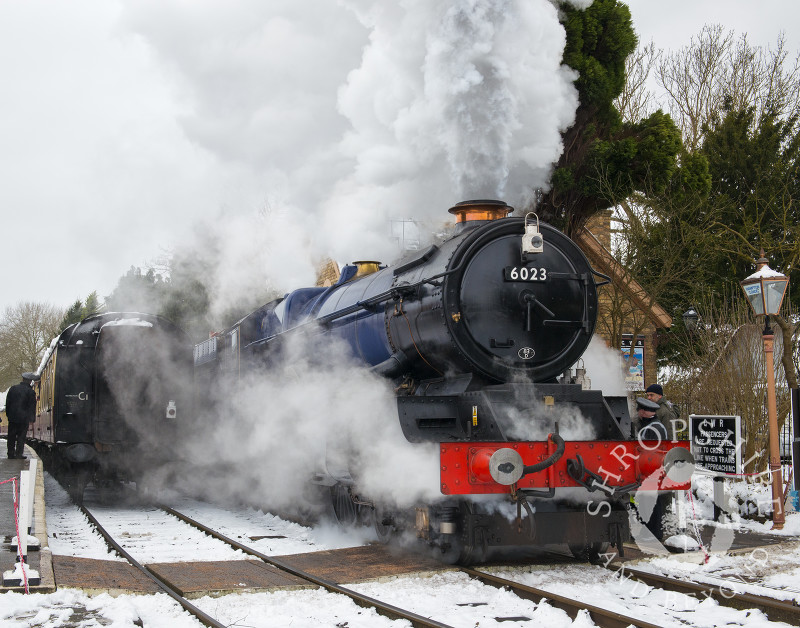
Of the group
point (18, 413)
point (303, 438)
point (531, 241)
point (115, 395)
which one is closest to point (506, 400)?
point (531, 241)

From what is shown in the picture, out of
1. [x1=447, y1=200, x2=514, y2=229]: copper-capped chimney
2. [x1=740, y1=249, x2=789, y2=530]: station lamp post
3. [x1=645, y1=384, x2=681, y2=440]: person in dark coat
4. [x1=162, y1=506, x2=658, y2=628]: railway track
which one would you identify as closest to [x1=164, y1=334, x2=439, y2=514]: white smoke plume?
[x1=162, y1=506, x2=658, y2=628]: railway track

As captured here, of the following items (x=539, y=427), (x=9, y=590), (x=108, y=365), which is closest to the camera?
(x=9, y=590)

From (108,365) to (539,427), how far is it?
7.83 meters

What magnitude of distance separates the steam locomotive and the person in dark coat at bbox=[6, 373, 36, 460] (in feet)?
29.6

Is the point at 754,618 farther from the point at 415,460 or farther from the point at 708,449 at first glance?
the point at 708,449

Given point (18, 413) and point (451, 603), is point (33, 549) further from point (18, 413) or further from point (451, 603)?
point (18, 413)

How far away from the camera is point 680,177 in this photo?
666 inches

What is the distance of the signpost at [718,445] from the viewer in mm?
8867

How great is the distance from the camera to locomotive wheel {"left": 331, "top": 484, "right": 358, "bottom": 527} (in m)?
8.17

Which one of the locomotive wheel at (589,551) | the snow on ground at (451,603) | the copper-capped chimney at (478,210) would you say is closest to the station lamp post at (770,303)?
the snow on ground at (451,603)

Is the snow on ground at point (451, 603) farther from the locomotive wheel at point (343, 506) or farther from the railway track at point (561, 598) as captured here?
the locomotive wheel at point (343, 506)

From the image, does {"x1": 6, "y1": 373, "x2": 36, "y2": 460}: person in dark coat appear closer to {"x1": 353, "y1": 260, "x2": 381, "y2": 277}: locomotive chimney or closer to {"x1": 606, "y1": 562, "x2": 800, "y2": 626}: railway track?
{"x1": 353, "y1": 260, "x2": 381, "y2": 277}: locomotive chimney

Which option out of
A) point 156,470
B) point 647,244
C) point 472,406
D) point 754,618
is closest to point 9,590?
point 472,406

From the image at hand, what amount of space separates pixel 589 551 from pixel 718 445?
10.3 feet
